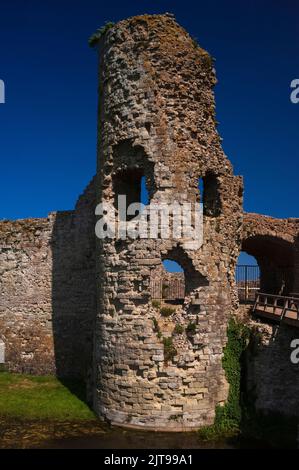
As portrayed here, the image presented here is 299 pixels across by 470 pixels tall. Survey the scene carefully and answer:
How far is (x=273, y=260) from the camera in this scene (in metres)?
22.1

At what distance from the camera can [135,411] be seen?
11938 mm

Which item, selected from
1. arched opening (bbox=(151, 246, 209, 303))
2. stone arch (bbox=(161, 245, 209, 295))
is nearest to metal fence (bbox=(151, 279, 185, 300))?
arched opening (bbox=(151, 246, 209, 303))

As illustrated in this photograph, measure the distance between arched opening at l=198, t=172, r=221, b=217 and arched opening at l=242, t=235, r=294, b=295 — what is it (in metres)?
5.67

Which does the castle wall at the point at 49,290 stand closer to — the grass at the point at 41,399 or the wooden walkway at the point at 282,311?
the grass at the point at 41,399

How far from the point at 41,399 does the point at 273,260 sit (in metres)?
12.7

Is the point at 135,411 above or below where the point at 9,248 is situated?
below

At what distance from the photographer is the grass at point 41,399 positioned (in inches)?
504

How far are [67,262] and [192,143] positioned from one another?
6.93 m

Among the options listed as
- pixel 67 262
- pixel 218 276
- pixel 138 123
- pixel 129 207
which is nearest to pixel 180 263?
pixel 218 276

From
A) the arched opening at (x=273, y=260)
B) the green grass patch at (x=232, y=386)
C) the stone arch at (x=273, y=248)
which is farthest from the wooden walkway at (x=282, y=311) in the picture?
the arched opening at (x=273, y=260)

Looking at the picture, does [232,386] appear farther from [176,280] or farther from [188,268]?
[176,280]

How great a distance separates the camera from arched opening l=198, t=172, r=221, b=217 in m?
13.5

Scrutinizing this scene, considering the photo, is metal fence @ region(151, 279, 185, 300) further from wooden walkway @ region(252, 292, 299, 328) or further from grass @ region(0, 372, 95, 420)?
wooden walkway @ region(252, 292, 299, 328)

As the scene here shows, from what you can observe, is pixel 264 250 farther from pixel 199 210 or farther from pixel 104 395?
pixel 104 395
